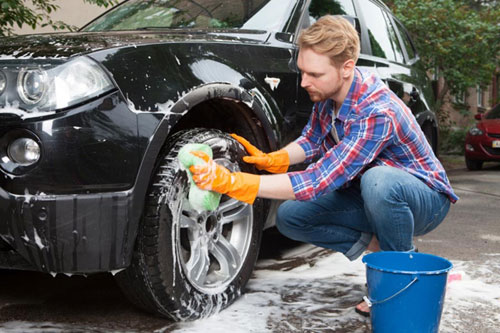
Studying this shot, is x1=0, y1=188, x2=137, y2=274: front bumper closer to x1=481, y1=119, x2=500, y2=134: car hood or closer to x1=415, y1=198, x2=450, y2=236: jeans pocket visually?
x1=415, y1=198, x2=450, y2=236: jeans pocket

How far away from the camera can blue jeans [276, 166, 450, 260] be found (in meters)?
2.55

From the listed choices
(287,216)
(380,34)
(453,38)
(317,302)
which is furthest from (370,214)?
(453,38)

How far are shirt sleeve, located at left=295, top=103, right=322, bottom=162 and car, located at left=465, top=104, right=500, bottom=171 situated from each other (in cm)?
832

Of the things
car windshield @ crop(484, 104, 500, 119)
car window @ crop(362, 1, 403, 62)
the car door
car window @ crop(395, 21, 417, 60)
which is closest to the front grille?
car windshield @ crop(484, 104, 500, 119)

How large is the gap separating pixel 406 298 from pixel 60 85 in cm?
141

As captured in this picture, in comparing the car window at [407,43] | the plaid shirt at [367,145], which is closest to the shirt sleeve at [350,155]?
the plaid shirt at [367,145]

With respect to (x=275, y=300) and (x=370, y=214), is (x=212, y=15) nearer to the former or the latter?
(x=370, y=214)

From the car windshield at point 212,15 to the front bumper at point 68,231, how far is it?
1314mm

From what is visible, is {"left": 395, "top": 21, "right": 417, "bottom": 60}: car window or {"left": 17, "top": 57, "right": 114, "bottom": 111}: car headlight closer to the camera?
{"left": 17, "top": 57, "right": 114, "bottom": 111}: car headlight

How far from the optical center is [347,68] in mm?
2529

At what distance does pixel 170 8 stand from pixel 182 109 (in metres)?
1.31

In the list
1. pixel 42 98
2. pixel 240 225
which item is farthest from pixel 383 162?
pixel 42 98

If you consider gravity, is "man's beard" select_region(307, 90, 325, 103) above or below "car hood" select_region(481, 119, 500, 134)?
above

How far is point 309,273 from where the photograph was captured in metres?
3.41
